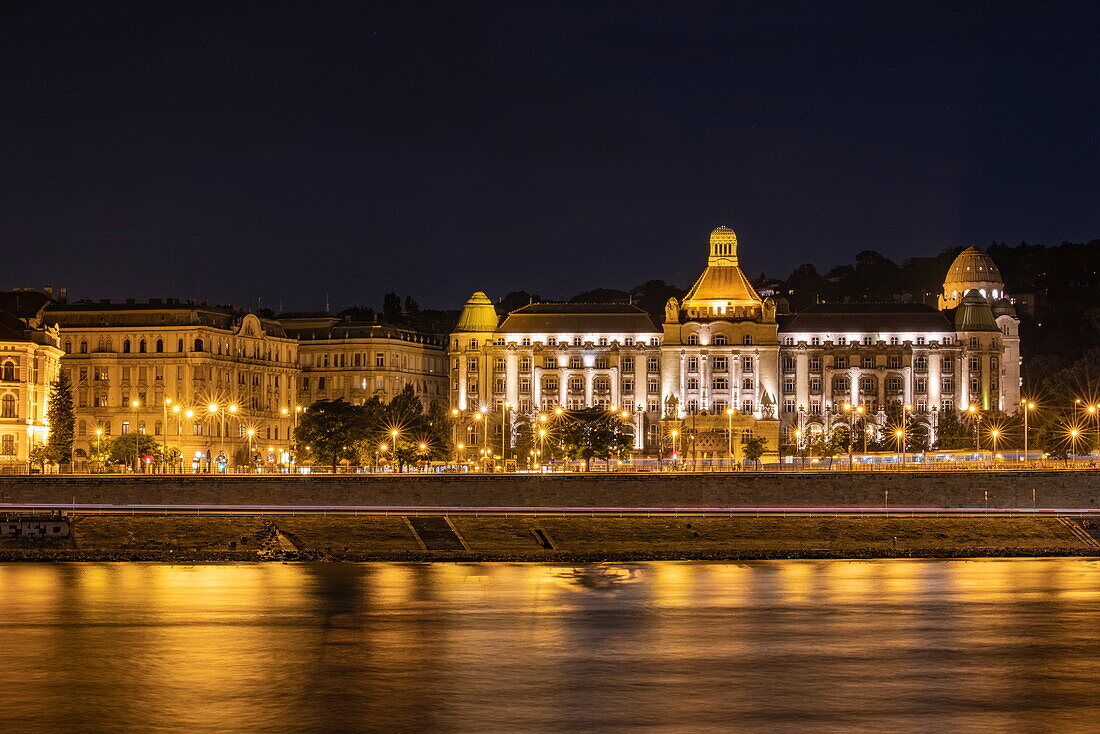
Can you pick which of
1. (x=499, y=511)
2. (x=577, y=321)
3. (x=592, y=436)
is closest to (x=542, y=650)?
(x=499, y=511)

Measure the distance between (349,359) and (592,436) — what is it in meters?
34.8

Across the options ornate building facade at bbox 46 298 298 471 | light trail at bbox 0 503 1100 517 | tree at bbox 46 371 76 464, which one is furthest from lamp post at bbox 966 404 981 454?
tree at bbox 46 371 76 464

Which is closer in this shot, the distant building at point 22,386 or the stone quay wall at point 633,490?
the stone quay wall at point 633,490

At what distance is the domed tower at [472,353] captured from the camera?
182m

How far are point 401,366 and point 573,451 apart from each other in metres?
35.1

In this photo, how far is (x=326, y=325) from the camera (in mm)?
181250

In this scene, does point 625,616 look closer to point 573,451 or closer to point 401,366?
point 573,451

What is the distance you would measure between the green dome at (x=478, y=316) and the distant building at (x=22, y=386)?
52079 millimetres

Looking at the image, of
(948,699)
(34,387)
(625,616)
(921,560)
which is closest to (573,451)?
(34,387)

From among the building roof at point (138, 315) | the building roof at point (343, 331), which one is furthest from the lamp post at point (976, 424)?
the building roof at point (138, 315)

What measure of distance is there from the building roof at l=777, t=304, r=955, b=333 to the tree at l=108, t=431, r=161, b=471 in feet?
230

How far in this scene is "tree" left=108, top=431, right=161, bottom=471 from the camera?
138 meters

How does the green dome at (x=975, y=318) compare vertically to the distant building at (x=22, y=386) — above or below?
above

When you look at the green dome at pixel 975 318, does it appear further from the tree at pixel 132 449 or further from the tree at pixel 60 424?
the tree at pixel 60 424
